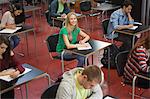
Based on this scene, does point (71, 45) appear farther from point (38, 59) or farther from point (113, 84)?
point (38, 59)

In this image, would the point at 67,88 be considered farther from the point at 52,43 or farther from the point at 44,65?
the point at 44,65

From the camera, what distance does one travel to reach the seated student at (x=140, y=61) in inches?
122

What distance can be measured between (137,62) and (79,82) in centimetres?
108

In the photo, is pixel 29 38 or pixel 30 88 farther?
pixel 29 38

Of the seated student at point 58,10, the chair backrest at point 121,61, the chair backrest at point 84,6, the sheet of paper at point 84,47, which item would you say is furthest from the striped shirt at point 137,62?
the chair backrest at point 84,6

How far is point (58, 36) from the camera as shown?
4.14m

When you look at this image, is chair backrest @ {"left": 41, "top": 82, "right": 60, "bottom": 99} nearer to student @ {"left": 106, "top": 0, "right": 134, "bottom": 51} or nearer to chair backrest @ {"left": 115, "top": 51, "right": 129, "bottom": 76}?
chair backrest @ {"left": 115, "top": 51, "right": 129, "bottom": 76}

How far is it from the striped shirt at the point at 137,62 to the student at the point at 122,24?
150 cm

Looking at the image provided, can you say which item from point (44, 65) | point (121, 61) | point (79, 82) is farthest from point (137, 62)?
point (44, 65)

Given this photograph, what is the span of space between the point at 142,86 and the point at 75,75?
3.96 feet

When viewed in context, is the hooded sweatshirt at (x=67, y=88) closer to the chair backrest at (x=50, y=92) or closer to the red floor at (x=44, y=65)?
the chair backrest at (x=50, y=92)

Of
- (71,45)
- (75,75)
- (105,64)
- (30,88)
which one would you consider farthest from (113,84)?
(75,75)

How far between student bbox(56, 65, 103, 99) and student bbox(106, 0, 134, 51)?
7.98 feet

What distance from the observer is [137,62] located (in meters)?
3.12
